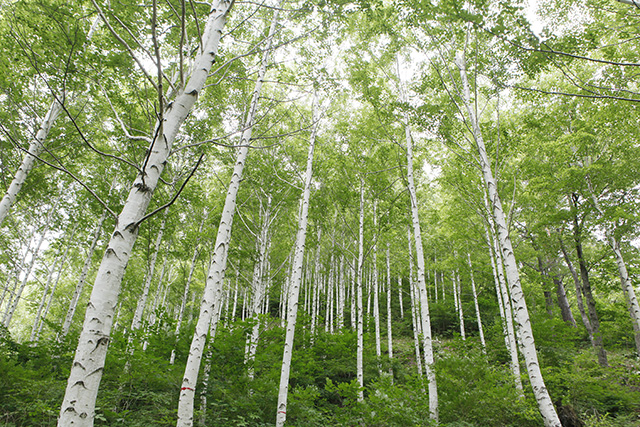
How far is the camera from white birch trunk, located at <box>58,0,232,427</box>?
1.36 metres

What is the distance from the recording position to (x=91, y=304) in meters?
1.48

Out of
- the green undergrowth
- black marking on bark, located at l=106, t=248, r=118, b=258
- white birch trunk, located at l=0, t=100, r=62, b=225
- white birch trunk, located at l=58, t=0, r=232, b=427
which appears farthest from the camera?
white birch trunk, located at l=0, t=100, r=62, b=225

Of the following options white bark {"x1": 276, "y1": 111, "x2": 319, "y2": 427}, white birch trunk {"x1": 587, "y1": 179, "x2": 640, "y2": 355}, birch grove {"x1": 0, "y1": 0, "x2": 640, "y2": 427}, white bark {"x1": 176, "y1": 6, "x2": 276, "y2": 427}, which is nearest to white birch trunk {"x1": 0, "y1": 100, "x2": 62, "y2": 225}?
birch grove {"x1": 0, "y1": 0, "x2": 640, "y2": 427}

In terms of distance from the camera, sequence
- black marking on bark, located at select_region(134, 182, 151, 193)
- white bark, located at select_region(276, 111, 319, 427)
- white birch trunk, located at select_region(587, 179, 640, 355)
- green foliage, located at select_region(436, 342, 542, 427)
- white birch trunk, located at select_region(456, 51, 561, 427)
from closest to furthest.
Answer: black marking on bark, located at select_region(134, 182, 151, 193)
white birch trunk, located at select_region(456, 51, 561, 427)
white bark, located at select_region(276, 111, 319, 427)
green foliage, located at select_region(436, 342, 542, 427)
white birch trunk, located at select_region(587, 179, 640, 355)

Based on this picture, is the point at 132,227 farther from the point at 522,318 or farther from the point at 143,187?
the point at 522,318

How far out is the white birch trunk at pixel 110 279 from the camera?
4.47 ft

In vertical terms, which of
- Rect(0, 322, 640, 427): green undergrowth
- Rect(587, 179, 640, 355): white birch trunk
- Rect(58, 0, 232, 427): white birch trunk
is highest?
Rect(587, 179, 640, 355): white birch trunk

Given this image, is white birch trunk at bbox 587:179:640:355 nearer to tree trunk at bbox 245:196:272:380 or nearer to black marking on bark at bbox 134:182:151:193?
tree trunk at bbox 245:196:272:380

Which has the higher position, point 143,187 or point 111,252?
point 143,187

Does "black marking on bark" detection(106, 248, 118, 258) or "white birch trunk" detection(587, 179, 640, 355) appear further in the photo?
"white birch trunk" detection(587, 179, 640, 355)

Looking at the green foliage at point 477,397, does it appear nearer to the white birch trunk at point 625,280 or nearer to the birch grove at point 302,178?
the birch grove at point 302,178

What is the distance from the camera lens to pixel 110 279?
1561 millimetres

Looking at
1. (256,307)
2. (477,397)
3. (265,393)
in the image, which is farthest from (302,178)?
(477,397)

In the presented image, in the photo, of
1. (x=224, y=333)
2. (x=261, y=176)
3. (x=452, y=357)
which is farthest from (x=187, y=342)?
(x=452, y=357)
